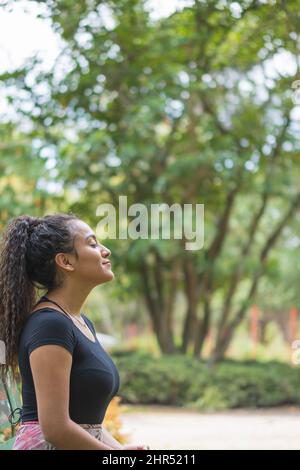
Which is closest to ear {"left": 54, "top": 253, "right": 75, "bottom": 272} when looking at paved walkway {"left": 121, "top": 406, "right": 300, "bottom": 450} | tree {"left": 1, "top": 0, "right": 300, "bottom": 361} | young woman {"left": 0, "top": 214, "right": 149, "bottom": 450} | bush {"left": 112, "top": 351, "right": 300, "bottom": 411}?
young woman {"left": 0, "top": 214, "right": 149, "bottom": 450}

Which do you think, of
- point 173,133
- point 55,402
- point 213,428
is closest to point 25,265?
point 55,402

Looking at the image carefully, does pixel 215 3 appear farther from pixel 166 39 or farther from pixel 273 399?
pixel 273 399

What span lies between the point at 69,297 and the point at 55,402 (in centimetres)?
26

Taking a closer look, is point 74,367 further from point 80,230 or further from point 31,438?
point 80,230

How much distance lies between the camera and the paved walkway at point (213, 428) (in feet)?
20.2

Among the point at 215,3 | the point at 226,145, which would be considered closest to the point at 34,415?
the point at 215,3

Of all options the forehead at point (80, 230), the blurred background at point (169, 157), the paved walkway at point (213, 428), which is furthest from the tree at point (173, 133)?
the forehead at point (80, 230)

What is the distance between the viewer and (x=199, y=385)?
28.8 ft

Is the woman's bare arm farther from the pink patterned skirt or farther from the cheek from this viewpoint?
the cheek

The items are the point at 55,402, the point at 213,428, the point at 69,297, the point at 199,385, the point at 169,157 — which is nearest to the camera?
the point at 55,402

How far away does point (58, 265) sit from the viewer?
147 cm

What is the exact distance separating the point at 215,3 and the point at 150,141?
4.12m

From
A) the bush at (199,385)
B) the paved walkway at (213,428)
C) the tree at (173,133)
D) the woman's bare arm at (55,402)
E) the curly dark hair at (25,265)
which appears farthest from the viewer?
the bush at (199,385)

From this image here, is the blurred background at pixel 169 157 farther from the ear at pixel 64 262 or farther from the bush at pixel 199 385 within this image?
the ear at pixel 64 262
